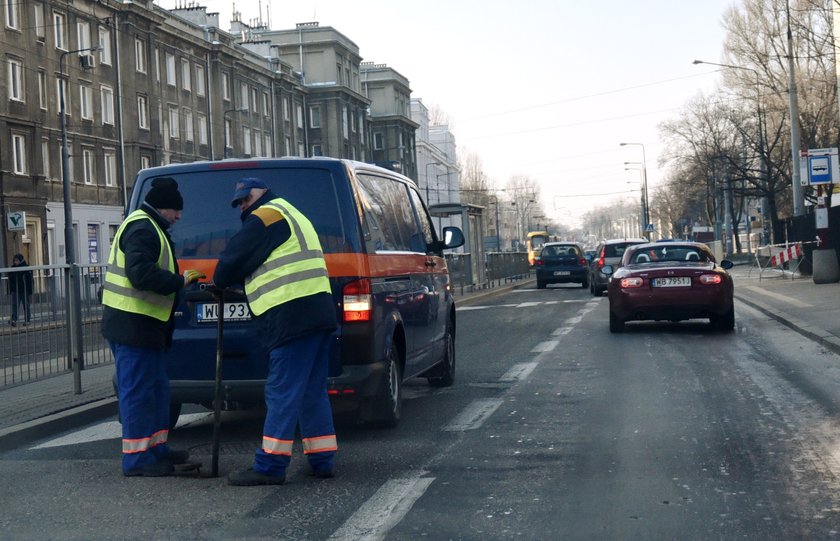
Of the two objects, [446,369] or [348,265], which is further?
[446,369]

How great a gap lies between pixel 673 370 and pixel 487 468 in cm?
565

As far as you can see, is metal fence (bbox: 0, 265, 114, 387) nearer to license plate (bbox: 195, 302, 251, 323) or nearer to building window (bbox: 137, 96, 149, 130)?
license plate (bbox: 195, 302, 251, 323)

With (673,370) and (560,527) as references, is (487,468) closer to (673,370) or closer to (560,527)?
(560,527)

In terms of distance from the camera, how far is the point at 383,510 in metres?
5.73

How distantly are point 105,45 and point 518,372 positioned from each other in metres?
44.0

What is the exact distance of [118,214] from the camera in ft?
174

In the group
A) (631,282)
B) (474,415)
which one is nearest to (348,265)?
(474,415)

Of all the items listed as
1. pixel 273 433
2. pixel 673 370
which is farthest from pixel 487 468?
pixel 673 370

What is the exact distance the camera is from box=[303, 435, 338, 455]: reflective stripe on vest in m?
6.61

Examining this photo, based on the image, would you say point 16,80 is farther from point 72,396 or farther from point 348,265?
point 348,265

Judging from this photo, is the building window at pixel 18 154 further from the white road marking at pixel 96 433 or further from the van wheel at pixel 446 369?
the white road marking at pixel 96 433

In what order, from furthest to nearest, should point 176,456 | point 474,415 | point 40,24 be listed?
point 40,24, point 474,415, point 176,456

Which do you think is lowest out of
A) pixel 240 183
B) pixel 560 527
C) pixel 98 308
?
pixel 560 527

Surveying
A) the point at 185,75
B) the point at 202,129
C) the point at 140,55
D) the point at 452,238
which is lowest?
the point at 452,238
